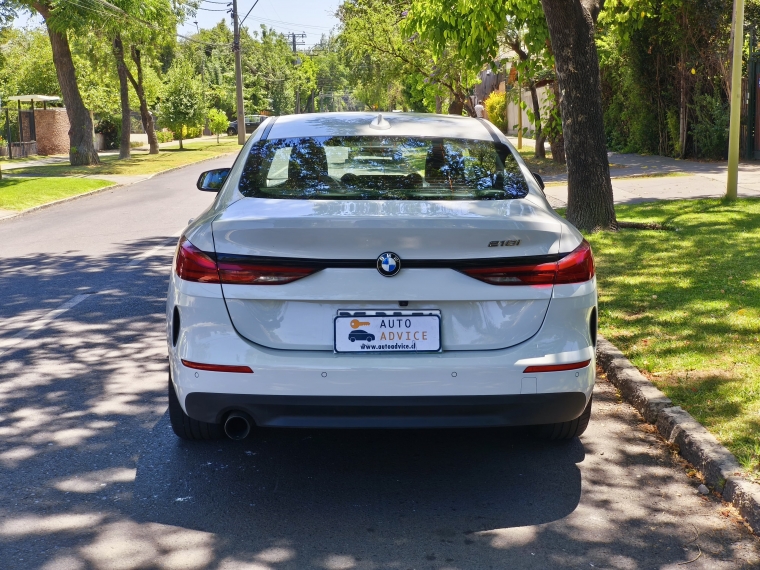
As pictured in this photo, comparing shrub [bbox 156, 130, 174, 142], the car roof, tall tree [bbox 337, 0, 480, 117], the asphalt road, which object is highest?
tall tree [bbox 337, 0, 480, 117]

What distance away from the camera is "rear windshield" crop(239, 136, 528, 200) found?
4445 millimetres

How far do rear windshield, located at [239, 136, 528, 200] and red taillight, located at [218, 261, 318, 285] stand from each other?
607 mm

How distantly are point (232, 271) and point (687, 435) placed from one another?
240 cm

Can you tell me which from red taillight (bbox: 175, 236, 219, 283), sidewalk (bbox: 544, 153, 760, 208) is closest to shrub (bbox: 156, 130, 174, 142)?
sidewalk (bbox: 544, 153, 760, 208)

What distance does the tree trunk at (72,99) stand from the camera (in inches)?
1183

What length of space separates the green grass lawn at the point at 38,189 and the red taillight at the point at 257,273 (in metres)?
16.3

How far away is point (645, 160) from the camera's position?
934 inches

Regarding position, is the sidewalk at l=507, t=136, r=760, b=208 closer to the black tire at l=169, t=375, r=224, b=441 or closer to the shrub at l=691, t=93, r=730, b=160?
the shrub at l=691, t=93, r=730, b=160

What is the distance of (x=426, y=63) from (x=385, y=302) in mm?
27450

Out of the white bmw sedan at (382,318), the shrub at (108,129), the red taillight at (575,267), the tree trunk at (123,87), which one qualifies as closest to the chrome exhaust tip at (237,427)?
the white bmw sedan at (382,318)

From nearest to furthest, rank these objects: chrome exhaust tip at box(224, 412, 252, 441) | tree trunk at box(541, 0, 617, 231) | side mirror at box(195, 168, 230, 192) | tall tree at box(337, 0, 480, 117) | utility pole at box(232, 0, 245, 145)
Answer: chrome exhaust tip at box(224, 412, 252, 441)
side mirror at box(195, 168, 230, 192)
tree trunk at box(541, 0, 617, 231)
tall tree at box(337, 0, 480, 117)
utility pole at box(232, 0, 245, 145)

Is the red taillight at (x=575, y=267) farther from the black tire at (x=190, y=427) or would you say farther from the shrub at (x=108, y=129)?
the shrub at (x=108, y=129)

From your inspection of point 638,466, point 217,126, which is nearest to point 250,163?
point 638,466

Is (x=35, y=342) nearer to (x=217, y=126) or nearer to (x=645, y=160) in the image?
(x=645, y=160)
